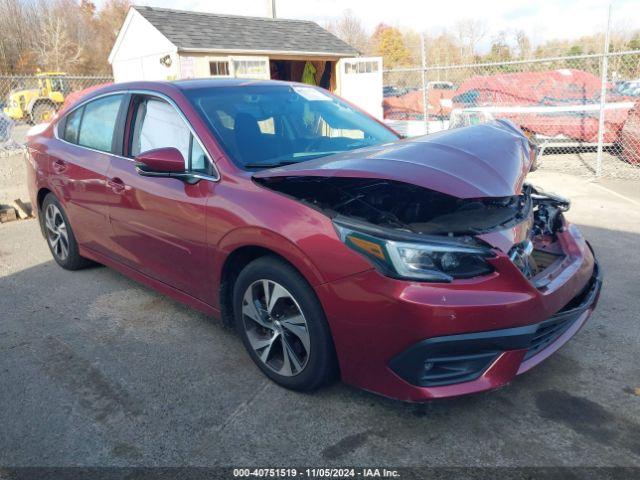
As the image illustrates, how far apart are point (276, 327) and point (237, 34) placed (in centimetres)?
1325

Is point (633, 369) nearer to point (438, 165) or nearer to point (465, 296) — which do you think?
point (465, 296)

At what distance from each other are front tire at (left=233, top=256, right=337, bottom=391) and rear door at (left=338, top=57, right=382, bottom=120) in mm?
11431

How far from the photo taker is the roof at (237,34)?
1320 cm

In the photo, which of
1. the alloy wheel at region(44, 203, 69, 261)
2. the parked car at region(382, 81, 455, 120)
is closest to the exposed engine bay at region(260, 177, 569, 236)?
the alloy wheel at region(44, 203, 69, 261)

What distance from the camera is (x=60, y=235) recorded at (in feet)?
16.2

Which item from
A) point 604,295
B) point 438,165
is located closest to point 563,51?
point 604,295

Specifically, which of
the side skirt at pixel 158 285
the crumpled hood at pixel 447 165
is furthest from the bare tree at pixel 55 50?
the crumpled hood at pixel 447 165

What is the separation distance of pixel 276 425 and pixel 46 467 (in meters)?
1.04

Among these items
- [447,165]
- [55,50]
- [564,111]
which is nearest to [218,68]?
[564,111]

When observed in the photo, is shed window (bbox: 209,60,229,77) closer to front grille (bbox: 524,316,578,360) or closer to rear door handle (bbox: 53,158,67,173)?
rear door handle (bbox: 53,158,67,173)

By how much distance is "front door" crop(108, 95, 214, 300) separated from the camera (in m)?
3.20

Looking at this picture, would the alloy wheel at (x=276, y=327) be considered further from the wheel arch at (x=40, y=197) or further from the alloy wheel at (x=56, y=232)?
the wheel arch at (x=40, y=197)

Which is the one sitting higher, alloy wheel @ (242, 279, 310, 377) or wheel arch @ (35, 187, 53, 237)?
wheel arch @ (35, 187, 53, 237)

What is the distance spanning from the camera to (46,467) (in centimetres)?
241
